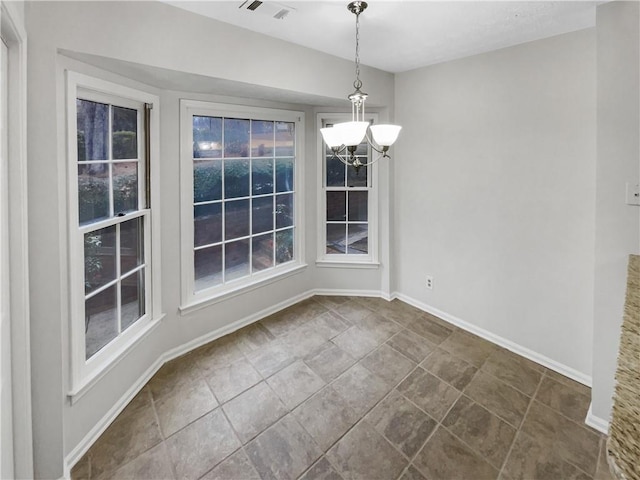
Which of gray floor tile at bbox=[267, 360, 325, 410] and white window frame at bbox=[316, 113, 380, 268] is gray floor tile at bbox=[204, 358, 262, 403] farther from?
white window frame at bbox=[316, 113, 380, 268]

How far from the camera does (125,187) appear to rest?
89.5 inches

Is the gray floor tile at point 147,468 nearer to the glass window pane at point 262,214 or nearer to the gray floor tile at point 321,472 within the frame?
the gray floor tile at point 321,472

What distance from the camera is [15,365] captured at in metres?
1.46

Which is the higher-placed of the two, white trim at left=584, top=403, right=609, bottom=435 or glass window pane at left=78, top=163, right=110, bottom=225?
glass window pane at left=78, top=163, right=110, bottom=225

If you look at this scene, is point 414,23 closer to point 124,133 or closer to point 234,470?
point 124,133

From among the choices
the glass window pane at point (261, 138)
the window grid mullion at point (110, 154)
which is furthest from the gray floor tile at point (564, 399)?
the window grid mullion at point (110, 154)

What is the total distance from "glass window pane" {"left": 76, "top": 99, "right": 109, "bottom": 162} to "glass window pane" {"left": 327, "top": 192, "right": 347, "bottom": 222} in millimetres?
2315

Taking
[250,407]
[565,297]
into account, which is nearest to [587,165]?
[565,297]

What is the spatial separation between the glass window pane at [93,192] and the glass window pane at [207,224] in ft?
2.74

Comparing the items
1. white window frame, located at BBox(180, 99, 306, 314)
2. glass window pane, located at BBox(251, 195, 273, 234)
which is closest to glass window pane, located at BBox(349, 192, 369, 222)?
white window frame, located at BBox(180, 99, 306, 314)

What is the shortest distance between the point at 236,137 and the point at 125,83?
109cm

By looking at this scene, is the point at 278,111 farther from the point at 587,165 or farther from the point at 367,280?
the point at 587,165

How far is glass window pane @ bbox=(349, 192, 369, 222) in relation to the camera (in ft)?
12.6

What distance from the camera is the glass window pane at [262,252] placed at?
3420mm
